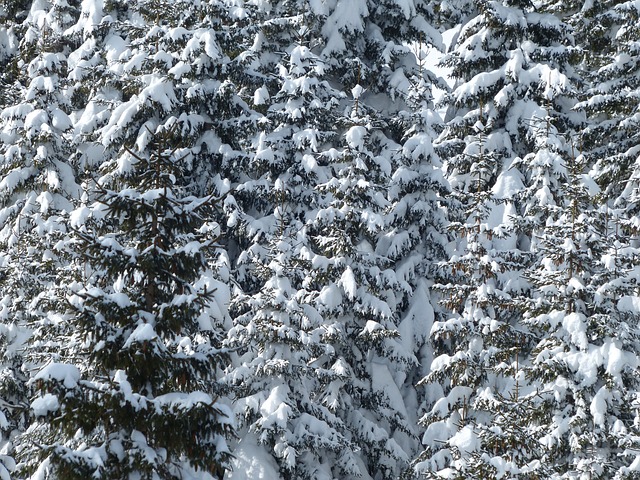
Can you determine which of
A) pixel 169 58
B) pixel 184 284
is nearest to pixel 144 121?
pixel 169 58

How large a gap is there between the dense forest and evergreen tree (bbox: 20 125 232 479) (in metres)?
0.03

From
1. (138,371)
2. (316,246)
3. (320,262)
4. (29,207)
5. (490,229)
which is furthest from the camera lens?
(29,207)

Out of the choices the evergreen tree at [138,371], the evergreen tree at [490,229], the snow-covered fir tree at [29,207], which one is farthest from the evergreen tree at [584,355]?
the snow-covered fir tree at [29,207]

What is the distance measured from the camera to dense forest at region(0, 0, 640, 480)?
908 cm

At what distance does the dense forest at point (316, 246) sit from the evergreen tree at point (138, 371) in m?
0.03

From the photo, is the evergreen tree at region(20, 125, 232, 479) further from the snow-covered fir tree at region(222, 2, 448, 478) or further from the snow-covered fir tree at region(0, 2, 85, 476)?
the snow-covered fir tree at region(0, 2, 85, 476)

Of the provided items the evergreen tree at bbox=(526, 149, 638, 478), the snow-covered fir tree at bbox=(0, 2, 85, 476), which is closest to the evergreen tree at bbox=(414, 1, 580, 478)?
the evergreen tree at bbox=(526, 149, 638, 478)

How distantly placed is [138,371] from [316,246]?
33.1 feet

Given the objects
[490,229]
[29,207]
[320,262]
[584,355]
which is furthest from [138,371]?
[29,207]

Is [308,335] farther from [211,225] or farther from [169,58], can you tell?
[169,58]

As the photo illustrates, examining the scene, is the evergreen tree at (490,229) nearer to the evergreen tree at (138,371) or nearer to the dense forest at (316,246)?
the dense forest at (316,246)

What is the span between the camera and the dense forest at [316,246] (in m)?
9.08

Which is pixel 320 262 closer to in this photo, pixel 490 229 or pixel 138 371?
pixel 490 229

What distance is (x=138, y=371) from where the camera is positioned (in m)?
8.75
